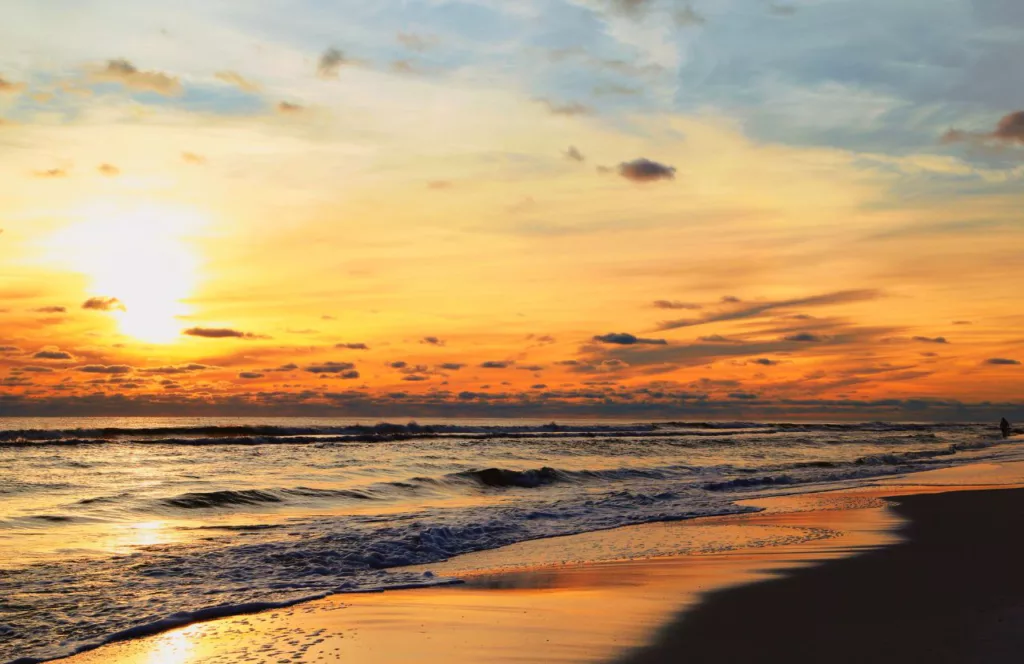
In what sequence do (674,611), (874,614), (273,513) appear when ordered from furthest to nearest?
(273,513)
(674,611)
(874,614)

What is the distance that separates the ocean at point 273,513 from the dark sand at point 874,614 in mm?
4513

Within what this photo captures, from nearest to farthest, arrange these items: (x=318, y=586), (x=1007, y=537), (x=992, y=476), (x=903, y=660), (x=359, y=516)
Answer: (x=903, y=660)
(x=318, y=586)
(x=1007, y=537)
(x=359, y=516)
(x=992, y=476)

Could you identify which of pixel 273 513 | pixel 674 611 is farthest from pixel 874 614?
pixel 273 513

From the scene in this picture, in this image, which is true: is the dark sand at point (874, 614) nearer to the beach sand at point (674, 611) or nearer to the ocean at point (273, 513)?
the beach sand at point (674, 611)

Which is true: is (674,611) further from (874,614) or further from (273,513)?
(273,513)

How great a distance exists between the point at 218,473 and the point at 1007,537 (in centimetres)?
2265

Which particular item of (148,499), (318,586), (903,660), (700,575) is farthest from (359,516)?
(903,660)

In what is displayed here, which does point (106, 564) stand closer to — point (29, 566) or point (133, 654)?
point (29, 566)

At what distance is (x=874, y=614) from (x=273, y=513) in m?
13.7

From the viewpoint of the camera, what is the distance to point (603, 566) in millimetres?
12125

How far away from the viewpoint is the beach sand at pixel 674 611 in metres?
7.34

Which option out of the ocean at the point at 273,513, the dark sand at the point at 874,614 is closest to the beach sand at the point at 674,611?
the dark sand at the point at 874,614

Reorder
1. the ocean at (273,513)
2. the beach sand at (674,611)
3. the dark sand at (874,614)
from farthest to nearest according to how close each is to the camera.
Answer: the ocean at (273,513) < the beach sand at (674,611) < the dark sand at (874,614)

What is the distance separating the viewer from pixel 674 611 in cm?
881
